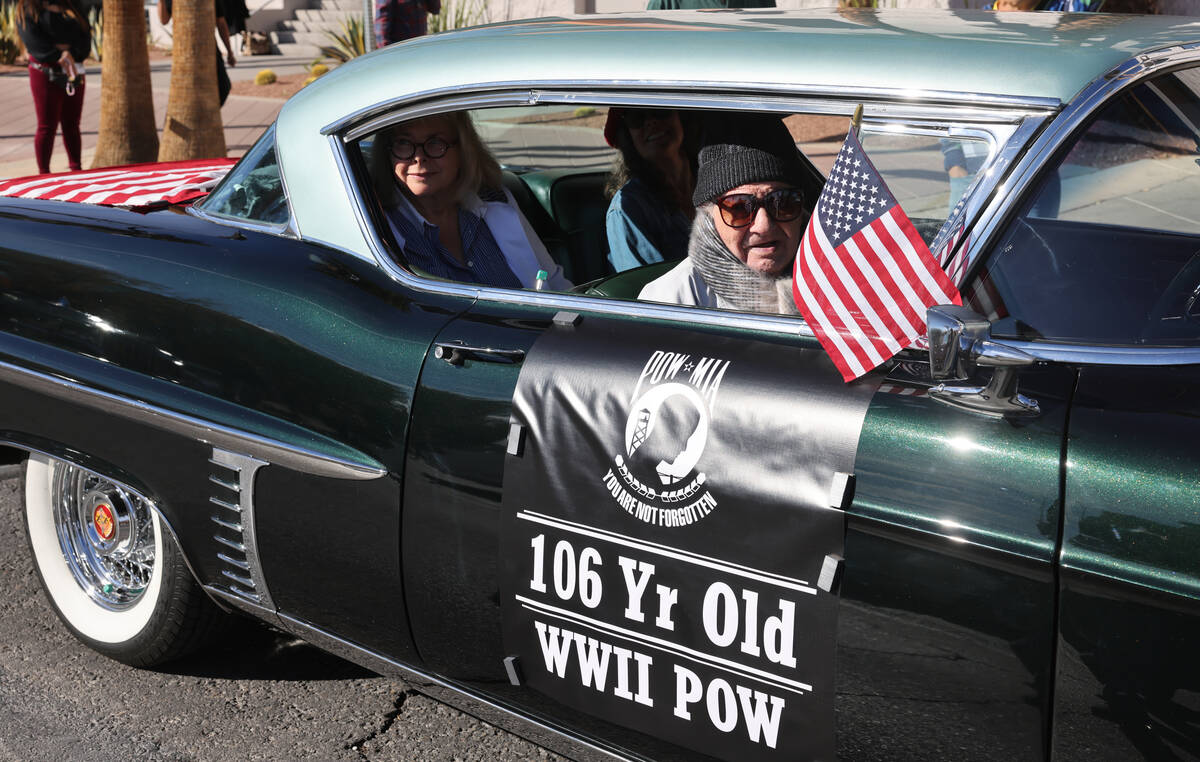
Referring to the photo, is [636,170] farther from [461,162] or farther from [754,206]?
[754,206]

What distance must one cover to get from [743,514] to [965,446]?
13.9 inches

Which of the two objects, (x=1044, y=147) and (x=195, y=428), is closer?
(x=1044, y=147)

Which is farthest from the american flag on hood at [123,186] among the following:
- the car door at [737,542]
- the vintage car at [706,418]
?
the car door at [737,542]

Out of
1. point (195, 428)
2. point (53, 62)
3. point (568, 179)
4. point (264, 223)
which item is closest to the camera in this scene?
point (195, 428)

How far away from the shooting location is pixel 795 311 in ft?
7.52

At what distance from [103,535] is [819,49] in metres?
2.31

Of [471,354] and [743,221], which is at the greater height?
[743,221]

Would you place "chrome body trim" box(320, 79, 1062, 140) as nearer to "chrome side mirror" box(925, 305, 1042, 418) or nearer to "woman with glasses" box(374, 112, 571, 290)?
"woman with glasses" box(374, 112, 571, 290)

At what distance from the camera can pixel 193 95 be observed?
361 inches

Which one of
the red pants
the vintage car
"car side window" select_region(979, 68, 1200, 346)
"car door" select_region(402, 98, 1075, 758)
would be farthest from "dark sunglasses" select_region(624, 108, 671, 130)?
the red pants

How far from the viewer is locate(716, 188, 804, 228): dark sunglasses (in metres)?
2.53

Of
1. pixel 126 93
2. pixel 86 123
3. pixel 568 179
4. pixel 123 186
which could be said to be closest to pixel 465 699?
pixel 568 179

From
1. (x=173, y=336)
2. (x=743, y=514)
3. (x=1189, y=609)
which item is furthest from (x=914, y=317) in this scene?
(x=173, y=336)

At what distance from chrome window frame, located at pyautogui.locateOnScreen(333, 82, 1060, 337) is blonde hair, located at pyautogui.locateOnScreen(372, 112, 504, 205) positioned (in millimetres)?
72
